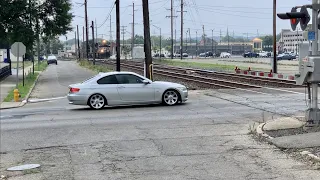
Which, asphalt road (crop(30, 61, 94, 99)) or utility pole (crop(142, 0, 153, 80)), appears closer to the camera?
asphalt road (crop(30, 61, 94, 99))

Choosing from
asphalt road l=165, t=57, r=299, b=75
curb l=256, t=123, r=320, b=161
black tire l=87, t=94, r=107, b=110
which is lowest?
curb l=256, t=123, r=320, b=161

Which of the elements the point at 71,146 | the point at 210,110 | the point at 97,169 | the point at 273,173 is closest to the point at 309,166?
the point at 273,173

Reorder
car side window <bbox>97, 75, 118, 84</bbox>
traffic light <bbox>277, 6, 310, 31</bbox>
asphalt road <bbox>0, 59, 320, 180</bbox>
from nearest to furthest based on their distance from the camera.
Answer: asphalt road <bbox>0, 59, 320, 180</bbox>, traffic light <bbox>277, 6, 310, 31</bbox>, car side window <bbox>97, 75, 118, 84</bbox>

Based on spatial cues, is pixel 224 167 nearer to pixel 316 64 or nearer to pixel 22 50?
pixel 316 64

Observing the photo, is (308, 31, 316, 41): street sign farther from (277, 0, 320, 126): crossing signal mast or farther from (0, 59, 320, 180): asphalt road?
(0, 59, 320, 180): asphalt road

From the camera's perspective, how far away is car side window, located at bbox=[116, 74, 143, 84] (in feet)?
55.3

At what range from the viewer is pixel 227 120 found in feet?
42.0

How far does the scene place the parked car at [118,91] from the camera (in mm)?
16641

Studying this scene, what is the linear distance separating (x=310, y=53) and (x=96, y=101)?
28.1 ft

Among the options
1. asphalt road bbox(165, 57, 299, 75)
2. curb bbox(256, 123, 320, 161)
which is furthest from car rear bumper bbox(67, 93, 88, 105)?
asphalt road bbox(165, 57, 299, 75)

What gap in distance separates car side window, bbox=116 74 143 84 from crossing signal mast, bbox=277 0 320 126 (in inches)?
294

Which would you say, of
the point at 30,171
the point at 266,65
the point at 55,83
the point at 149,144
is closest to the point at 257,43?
the point at 266,65

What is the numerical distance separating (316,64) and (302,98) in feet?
28.2

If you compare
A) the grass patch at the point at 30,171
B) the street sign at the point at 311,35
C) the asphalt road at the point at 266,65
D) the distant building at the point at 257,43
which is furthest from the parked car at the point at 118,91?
the distant building at the point at 257,43
